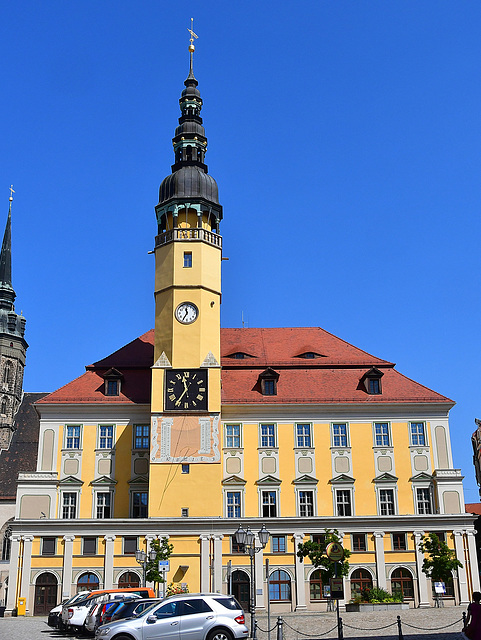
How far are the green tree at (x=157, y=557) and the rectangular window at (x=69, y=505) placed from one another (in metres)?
6.38

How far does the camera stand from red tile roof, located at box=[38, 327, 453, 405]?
180 feet

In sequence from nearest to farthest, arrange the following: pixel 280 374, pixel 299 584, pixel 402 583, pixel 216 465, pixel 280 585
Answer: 1. pixel 299 584
2. pixel 280 585
3. pixel 402 583
4. pixel 216 465
5. pixel 280 374

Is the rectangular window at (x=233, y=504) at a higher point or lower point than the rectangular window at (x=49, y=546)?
higher

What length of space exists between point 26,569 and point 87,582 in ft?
12.9

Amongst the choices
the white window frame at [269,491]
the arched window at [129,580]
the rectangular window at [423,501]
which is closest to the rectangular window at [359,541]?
the rectangular window at [423,501]

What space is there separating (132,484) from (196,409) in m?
6.63

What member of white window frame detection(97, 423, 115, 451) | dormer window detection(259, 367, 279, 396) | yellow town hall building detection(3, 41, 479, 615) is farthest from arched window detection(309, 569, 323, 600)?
white window frame detection(97, 423, 115, 451)

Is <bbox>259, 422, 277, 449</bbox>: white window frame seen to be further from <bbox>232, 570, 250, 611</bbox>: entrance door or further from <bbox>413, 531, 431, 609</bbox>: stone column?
<bbox>413, 531, 431, 609</bbox>: stone column

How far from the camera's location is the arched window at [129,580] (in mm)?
49781

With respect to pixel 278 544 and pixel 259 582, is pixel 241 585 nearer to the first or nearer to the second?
pixel 259 582

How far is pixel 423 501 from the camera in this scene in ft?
173

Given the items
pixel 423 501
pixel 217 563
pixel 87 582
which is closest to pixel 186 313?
pixel 217 563

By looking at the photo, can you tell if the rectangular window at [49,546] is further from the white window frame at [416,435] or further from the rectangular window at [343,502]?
the white window frame at [416,435]

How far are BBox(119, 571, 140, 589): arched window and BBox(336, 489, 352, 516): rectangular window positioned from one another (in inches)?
546
